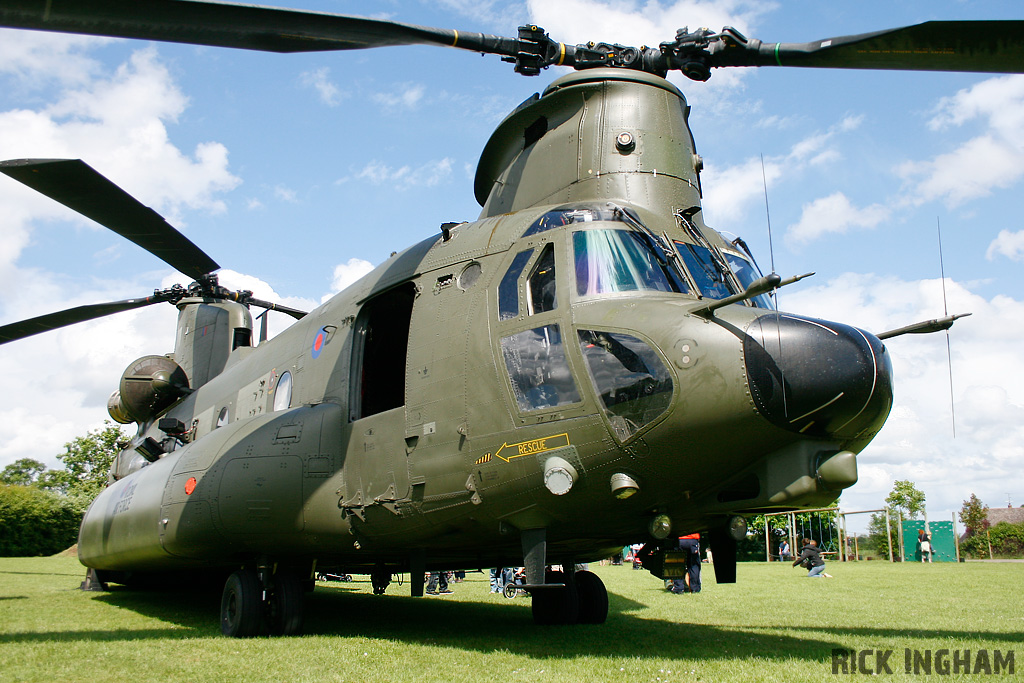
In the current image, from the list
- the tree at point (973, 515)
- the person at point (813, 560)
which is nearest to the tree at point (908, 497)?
the tree at point (973, 515)

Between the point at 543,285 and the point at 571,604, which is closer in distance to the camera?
the point at 543,285

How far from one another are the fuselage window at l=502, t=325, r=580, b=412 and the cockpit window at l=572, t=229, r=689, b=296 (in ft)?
1.69

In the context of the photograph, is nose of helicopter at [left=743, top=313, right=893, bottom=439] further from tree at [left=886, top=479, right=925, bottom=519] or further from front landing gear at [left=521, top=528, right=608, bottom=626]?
tree at [left=886, top=479, right=925, bottom=519]

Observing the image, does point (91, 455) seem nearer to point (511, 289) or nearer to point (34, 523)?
point (34, 523)

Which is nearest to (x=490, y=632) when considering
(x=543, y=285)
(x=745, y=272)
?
(x=543, y=285)

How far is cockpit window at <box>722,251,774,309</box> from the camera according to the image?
7.06 m

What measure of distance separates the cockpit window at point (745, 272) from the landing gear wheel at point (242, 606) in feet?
19.0

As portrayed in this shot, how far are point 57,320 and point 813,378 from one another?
1138 centimetres

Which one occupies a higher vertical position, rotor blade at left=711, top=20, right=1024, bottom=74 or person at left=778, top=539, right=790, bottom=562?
rotor blade at left=711, top=20, right=1024, bottom=74

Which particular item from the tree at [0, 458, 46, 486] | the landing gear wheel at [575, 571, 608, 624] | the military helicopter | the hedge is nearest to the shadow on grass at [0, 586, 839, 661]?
the landing gear wheel at [575, 571, 608, 624]

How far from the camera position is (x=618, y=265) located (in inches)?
249

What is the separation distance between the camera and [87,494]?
41.7 meters

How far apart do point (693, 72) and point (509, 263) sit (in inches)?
107

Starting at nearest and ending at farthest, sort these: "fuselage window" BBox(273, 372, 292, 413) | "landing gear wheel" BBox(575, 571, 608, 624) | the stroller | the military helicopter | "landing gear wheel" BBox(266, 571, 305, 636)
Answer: the military helicopter, "landing gear wheel" BBox(266, 571, 305, 636), "landing gear wheel" BBox(575, 571, 608, 624), "fuselage window" BBox(273, 372, 292, 413), the stroller
